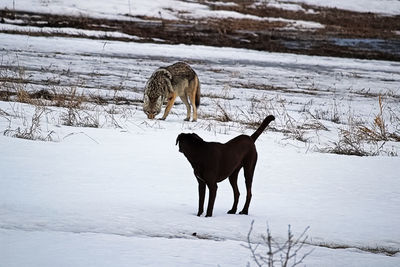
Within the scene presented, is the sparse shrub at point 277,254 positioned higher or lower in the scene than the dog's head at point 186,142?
lower

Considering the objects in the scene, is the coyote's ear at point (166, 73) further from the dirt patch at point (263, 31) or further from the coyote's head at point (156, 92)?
the dirt patch at point (263, 31)

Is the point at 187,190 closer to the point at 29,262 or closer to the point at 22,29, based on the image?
the point at 29,262

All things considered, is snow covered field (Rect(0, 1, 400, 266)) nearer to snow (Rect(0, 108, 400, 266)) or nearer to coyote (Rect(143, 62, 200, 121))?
snow (Rect(0, 108, 400, 266))

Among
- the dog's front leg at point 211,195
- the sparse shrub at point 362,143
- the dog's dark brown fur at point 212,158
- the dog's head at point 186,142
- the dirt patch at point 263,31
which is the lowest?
the sparse shrub at point 362,143

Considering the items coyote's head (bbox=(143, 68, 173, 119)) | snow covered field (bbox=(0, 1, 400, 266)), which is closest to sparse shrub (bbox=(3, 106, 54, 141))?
snow covered field (bbox=(0, 1, 400, 266))

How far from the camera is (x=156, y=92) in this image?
11.5m

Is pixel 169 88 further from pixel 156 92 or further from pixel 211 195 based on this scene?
pixel 211 195

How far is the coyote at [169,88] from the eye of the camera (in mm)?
11414

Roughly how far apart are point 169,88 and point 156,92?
32 cm

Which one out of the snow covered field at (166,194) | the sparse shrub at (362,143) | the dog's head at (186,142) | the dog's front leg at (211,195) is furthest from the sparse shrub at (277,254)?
the sparse shrub at (362,143)

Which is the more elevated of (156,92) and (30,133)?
(156,92)

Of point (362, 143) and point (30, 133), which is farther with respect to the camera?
point (362, 143)

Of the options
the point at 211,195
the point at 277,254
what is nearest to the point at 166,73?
the point at 211,195

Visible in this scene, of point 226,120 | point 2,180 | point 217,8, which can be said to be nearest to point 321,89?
point 226,120
